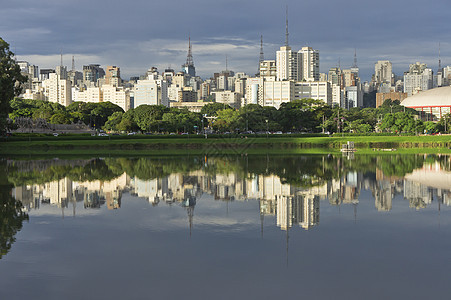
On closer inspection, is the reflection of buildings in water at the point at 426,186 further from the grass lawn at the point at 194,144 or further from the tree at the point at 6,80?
the tree at the point at 6,80

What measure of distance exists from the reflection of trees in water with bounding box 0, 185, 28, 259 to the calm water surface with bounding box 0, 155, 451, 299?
62 millimetres

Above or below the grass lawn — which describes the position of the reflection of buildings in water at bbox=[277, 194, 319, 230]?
below

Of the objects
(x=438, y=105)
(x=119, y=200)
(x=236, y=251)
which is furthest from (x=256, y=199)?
(x=438, y=105)

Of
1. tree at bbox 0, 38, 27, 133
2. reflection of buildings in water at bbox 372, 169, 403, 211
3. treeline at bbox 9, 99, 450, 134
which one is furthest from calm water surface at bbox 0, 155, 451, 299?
treeline at bbox 9, 99, 450, 134

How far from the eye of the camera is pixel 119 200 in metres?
23.5

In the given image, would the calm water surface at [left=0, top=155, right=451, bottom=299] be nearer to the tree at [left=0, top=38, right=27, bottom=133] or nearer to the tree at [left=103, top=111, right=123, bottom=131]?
the tree at [left=0, top=38, right=27, bottom=133]

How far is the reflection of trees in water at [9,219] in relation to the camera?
610 inches

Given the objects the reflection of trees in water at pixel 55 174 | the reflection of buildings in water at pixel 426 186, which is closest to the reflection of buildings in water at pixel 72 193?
the reflection of trees in water at pixel 55 174

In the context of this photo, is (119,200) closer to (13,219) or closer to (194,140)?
(13,219)

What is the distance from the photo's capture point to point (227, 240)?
1548 centimetres

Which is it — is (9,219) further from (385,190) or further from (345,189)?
(385,190)

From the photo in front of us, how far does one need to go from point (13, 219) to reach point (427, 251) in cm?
1438

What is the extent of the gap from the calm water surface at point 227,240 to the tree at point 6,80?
116 feet

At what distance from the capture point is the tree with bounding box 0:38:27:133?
6041 centimetres
